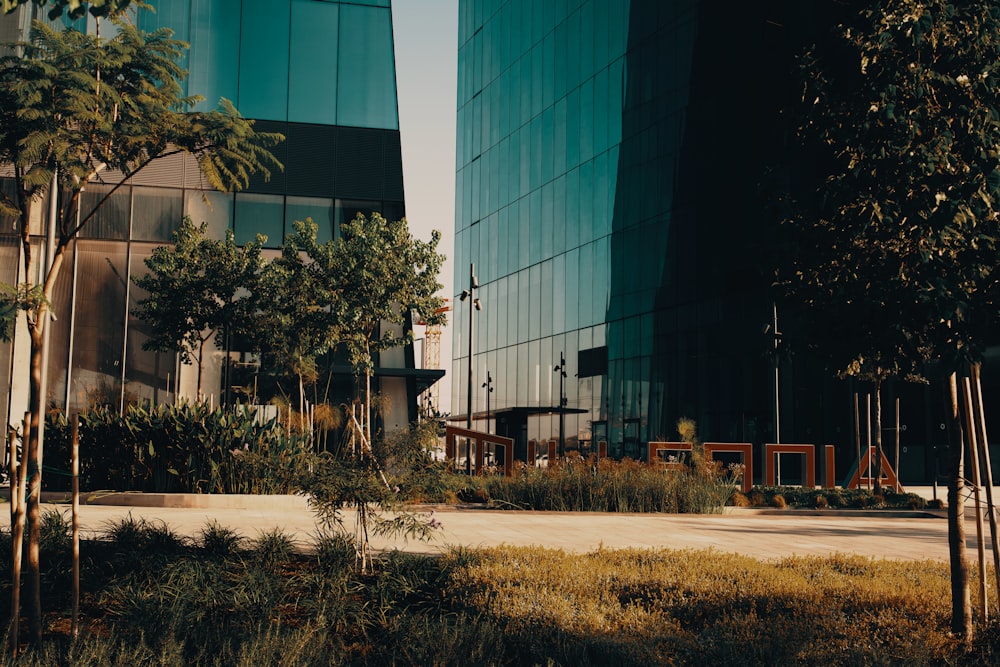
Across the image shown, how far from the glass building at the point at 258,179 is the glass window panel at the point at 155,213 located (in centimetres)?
4

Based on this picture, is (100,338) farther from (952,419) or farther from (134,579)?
(952,419)

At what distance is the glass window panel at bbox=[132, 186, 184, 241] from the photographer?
118 feet

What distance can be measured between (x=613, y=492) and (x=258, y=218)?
74.7ft

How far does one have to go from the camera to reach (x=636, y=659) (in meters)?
6.32

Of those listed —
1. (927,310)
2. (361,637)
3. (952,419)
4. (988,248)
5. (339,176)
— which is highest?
(339,176)

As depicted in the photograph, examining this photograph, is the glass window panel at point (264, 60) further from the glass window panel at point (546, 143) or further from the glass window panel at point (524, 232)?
the glass window panel at point (524, 232)

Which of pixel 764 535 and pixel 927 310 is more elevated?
pixel 927 310

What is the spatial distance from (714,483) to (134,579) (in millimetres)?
14726

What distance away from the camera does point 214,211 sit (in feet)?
120

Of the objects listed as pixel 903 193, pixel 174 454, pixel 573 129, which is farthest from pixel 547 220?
pixel 903 193

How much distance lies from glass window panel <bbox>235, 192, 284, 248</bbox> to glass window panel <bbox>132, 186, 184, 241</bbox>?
2290 mm

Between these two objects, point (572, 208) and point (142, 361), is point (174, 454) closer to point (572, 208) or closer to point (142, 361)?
point (142, 361)

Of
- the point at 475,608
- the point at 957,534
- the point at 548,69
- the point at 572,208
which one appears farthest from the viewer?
the point at 548,69

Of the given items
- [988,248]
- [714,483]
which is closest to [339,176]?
[714,483]
